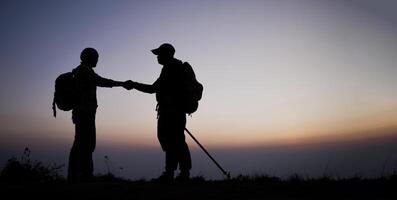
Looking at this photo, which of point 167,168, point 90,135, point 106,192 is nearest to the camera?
point 106,192

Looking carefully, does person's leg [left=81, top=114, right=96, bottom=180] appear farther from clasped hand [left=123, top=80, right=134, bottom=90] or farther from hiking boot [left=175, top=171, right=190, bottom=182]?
hiking boot [left=175, top=171, right=190, bottom=182]

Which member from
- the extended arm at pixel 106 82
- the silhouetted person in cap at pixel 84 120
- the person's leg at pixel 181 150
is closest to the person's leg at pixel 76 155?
the silhouetted person in cap at pixel 84 120

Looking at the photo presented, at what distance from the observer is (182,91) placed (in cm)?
773

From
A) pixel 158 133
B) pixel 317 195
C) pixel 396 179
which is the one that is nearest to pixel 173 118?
pixel 158 133

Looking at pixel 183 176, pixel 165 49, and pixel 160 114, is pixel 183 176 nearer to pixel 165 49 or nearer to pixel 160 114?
pixel 160 114

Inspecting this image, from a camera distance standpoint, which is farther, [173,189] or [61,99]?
[61,99]

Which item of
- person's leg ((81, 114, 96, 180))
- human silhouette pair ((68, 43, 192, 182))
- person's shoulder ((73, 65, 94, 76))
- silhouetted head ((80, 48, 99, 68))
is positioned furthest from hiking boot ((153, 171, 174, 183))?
silhouetted head ((80, 48, 99, 68))

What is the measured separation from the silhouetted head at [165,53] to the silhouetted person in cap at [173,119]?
109 millimetres

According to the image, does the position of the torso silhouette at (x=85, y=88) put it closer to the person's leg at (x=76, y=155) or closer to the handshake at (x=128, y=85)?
the person's leg at (x=76, y=155)

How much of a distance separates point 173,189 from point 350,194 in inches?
109

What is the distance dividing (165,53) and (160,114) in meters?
1.17

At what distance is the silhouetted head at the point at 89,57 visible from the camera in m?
8.19

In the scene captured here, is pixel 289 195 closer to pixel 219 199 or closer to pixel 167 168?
pixel 219 199

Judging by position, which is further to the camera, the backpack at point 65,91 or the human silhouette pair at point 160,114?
the backpack at point 65,91
